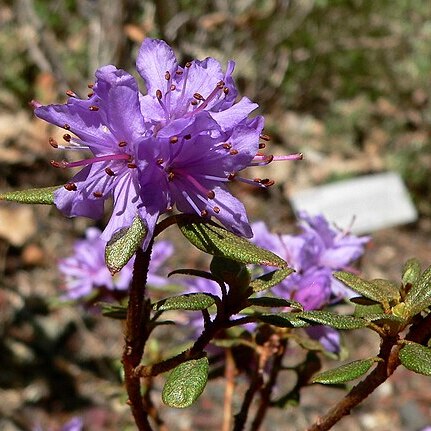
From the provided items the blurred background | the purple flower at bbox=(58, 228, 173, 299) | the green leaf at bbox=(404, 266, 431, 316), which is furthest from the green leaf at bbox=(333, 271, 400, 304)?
the blurred background

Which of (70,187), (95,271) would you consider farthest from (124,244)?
(95,271)

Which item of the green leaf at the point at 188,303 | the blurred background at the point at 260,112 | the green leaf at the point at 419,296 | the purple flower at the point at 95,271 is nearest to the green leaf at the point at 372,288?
the green leaf at the point at 419,296

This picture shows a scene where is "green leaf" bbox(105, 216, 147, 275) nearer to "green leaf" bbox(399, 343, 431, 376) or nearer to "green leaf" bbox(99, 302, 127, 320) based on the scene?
"green leaf" bbox(99, 302, 127, 320)

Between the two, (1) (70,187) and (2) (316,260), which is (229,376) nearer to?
(2) (316,260)

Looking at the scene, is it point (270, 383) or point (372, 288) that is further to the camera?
point (270, 383)

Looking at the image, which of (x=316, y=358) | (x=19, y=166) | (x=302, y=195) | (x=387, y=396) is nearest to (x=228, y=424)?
(x=316, y=358)

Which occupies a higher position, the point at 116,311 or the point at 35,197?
the point at 35,197
